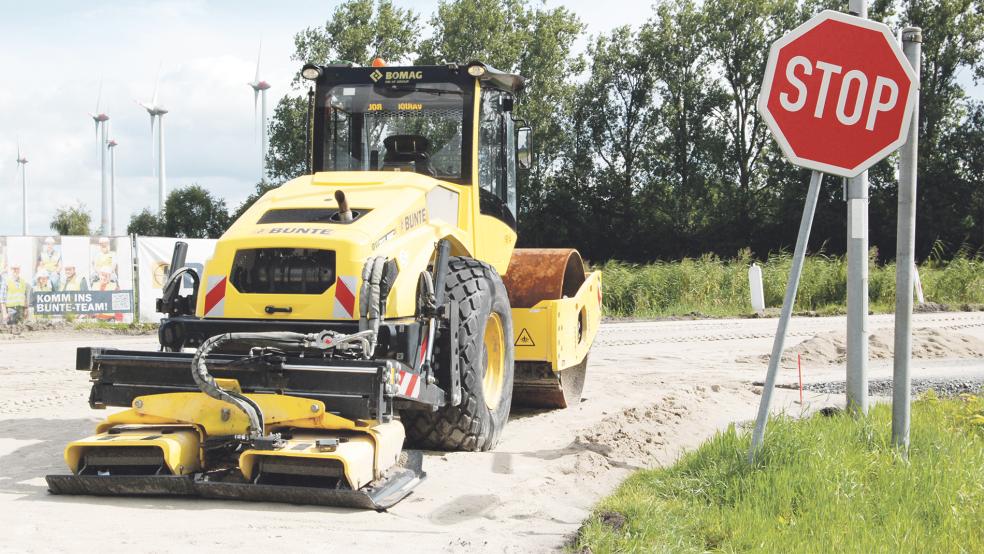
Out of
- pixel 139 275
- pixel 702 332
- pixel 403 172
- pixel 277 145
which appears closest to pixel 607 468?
pixel 403 172

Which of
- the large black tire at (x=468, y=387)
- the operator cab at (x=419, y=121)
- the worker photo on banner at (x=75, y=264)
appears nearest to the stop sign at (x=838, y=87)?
the large black tire at (x=468, y=387)

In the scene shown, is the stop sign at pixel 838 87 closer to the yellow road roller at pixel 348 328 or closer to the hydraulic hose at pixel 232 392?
the yellow road roller at pixel 348 328

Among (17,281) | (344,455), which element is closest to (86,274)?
(17,281)

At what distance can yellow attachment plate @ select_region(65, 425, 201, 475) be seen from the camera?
5691 mm

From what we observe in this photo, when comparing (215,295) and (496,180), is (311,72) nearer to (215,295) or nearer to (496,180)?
(496,180)

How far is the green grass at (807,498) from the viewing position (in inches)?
196

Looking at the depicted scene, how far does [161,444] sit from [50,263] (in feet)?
46.8

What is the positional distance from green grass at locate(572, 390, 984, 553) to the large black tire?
3.96ft

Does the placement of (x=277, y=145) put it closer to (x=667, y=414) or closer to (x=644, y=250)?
(x=644, y=250)

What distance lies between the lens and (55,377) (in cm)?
1187

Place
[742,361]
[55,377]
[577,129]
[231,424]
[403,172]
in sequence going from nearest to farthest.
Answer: [231,424]
[403,172]
[55,377]
[742,361]
[577,129]

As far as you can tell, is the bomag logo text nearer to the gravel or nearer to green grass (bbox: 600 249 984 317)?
the gravel

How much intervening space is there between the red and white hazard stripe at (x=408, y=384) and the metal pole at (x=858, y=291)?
3616mm

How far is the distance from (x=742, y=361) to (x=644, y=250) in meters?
35.8
